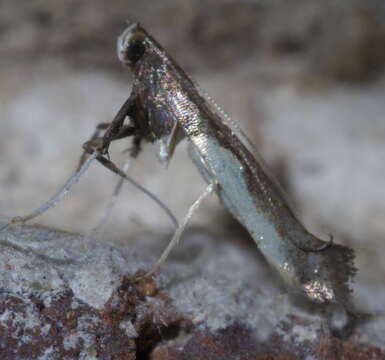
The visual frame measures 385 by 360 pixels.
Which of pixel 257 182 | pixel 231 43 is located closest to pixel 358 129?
pixel 231 43

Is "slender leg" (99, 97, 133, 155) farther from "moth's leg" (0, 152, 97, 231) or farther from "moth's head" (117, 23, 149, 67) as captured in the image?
"moth's head" (117, 23, 149, 67)

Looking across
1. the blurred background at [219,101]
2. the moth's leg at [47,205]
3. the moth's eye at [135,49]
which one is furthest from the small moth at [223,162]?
the blurred background at [219,101]

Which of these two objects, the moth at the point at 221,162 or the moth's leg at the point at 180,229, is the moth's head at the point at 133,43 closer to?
the moth at the point at 221,162

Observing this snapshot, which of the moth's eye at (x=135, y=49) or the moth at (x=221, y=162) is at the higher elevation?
the moth's eye at (x=135, y=49)

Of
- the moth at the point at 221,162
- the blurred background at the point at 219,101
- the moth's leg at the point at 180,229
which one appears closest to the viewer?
the moth's leg at the point at 180,229

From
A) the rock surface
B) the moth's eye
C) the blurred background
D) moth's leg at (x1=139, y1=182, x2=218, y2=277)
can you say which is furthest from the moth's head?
the blurred background

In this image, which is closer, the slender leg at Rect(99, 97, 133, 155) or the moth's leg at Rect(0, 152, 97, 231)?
the moth's leg at Rect(0, 152, 97, 231)
